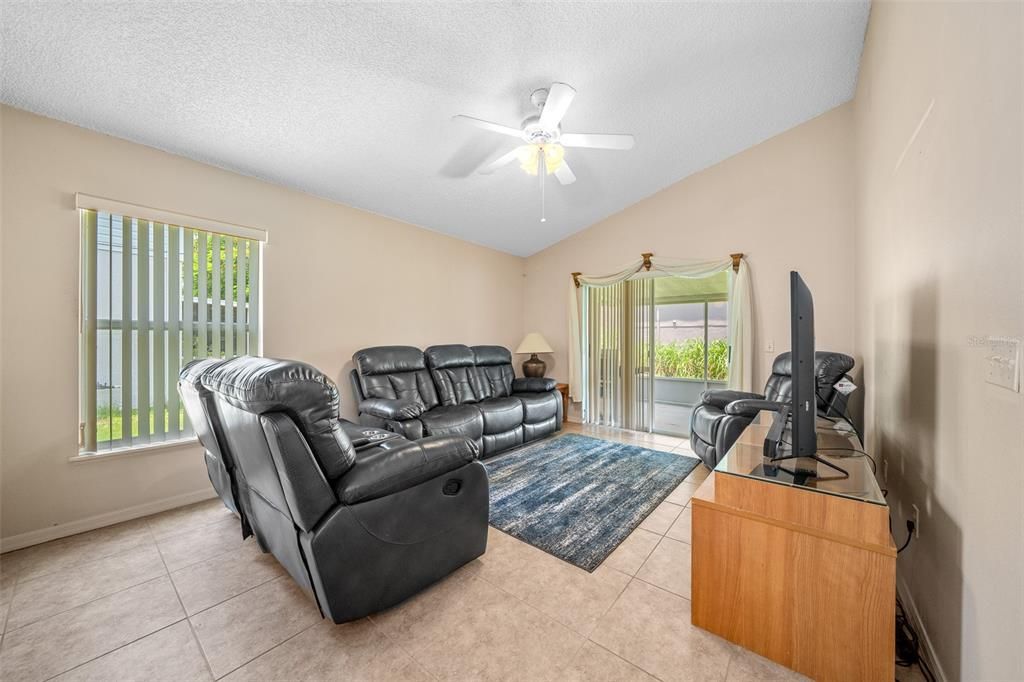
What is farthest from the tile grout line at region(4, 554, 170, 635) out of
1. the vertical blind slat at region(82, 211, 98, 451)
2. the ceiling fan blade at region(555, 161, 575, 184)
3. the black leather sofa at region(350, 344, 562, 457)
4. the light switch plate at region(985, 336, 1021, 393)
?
the ceiling fan blade at region(555, 161, 575, 184)

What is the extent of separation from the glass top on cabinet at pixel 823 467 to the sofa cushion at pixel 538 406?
92.8 inches

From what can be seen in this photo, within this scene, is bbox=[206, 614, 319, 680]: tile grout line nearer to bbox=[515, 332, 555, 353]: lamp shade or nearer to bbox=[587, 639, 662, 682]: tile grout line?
bbox=[587, 639, 662, 682]: tile grout line

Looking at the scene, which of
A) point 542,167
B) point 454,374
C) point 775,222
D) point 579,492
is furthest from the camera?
point 454,374

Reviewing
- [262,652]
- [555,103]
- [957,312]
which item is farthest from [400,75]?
[262,652]

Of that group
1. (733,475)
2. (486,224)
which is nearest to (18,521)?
(733,475)

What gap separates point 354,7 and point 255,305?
2.27 meters

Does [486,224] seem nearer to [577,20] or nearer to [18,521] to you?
[577,20]

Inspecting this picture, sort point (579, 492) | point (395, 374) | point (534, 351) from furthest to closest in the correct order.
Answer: point (534, 351), point (395, 374), point (579, 492)

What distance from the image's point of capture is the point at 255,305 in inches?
119

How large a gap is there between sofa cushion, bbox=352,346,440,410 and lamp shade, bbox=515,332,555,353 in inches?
61.0

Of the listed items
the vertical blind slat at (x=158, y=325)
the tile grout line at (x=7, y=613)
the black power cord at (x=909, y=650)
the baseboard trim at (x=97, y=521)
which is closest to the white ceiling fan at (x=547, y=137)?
the vertical blind slat at (x=158, y=325)

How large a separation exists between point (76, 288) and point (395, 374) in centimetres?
224

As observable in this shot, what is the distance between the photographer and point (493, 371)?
4672 millimetres

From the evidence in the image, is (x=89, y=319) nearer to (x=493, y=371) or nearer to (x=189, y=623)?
(x=189, y=623)
